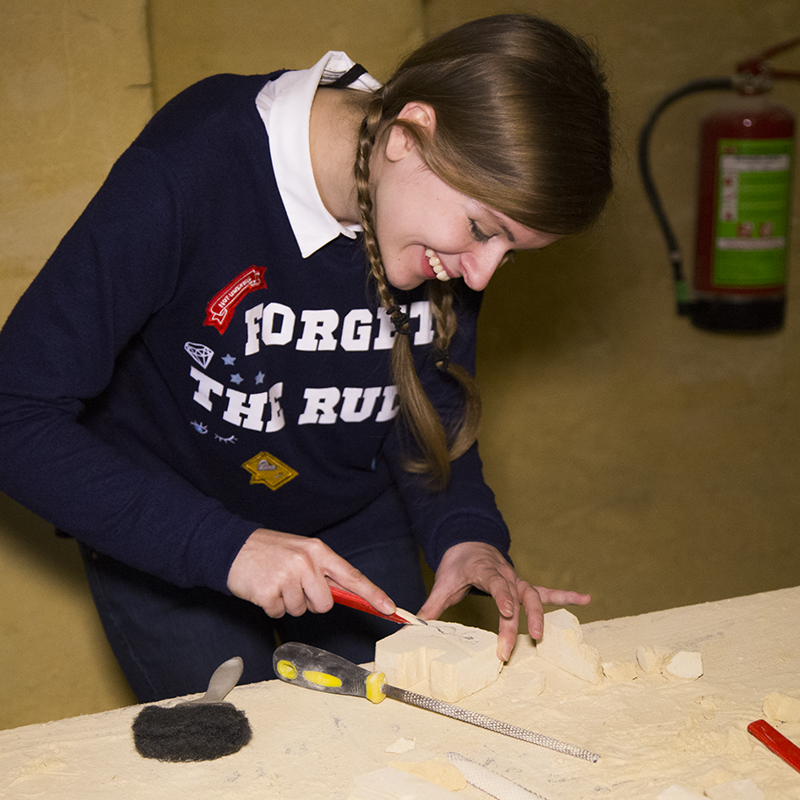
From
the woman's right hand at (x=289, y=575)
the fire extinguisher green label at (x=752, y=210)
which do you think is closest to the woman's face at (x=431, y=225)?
the woman's right hand at (x=289, y=575)

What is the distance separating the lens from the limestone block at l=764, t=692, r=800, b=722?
92 centimetres

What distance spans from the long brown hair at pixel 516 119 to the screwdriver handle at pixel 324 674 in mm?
504

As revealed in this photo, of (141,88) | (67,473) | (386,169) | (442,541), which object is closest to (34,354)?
(67,473)

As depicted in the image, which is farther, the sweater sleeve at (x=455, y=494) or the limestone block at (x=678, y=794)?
the sweater sleeve at (x=455, y=494)

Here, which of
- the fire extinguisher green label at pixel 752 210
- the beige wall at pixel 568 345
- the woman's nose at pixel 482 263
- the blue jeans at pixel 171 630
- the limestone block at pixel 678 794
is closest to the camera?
the limestone block at pixel 678 794

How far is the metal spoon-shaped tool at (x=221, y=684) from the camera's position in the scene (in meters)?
0.94

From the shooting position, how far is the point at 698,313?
7.45ft

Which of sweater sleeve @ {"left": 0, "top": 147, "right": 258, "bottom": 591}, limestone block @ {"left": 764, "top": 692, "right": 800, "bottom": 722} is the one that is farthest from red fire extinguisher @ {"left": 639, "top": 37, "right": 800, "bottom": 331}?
sweater sleeve @ {"left": 0, "top": 147, "right": 258, "bottom": 591}

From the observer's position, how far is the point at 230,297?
42.6 inches

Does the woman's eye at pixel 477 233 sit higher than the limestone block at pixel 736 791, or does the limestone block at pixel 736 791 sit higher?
the woman's eye at pixel 477 233

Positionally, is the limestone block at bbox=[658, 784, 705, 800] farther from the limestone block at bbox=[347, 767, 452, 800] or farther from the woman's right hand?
the woman's right hand

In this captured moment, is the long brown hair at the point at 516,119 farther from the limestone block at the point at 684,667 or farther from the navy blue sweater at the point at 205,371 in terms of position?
the limestone block at the point at 684,667

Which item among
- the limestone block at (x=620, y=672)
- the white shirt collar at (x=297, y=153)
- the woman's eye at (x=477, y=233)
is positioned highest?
the white shirt collar at (x=297, y=153)

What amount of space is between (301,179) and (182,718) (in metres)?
0.60
